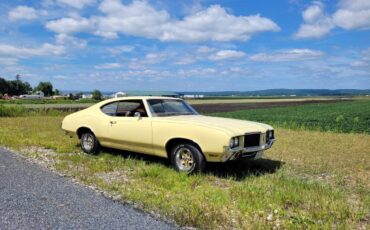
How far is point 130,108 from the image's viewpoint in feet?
30.5

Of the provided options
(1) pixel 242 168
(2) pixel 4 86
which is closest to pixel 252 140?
(1) pixel 242 168

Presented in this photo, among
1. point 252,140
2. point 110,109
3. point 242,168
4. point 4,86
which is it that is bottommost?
point 242,168

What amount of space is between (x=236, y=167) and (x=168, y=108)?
1.91 m

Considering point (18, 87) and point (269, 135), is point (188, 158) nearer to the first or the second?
point (269, 135)

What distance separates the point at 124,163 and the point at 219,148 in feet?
8.29

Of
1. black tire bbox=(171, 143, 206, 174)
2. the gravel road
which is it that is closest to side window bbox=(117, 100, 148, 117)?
black tire bbox=(171, 143, 206, 174)

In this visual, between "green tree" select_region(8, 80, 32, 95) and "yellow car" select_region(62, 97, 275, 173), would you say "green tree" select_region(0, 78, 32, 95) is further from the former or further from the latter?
"yellow car" select_region(62, 97, 275, 173)

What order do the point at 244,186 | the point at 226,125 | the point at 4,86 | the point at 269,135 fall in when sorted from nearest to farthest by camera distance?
the point at 244,186, the point at 226,125, the point at 269,135, the point at 4,86

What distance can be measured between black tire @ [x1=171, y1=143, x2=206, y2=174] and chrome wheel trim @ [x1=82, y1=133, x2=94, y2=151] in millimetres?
2726

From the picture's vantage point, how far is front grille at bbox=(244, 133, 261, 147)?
7650mm

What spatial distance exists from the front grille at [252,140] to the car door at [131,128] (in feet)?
6.39

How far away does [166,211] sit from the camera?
212 inches

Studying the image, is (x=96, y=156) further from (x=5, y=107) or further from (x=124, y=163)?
(x=5, y=107)

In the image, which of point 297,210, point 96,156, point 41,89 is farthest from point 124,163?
point 41,89
